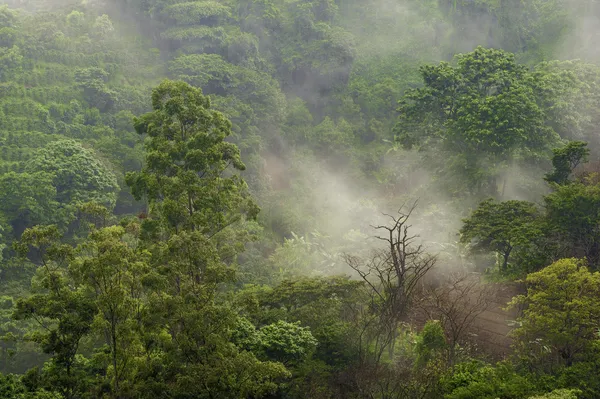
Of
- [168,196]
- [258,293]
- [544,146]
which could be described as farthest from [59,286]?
[544,146]

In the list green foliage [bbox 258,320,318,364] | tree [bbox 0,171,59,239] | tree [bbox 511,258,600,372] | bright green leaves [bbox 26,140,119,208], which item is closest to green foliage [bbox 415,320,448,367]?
tree [bbox 511,258,600,372]

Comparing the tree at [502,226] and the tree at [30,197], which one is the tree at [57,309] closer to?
the tree at [502,226]

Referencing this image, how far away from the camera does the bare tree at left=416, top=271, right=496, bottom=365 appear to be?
60.4 feet

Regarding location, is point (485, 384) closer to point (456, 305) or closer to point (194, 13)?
point (456, 305)

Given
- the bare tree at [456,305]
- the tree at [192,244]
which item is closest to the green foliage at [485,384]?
the bare tree at [456,305]

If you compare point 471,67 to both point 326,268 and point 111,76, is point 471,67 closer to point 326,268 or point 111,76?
point 326,268

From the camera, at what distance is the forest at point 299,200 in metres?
14.1

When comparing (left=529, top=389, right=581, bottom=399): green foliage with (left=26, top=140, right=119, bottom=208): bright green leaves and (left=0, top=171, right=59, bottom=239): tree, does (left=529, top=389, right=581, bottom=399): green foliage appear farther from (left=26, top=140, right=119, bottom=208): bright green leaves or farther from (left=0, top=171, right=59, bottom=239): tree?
(left=0, top=171, right=59, bottom=239): tree

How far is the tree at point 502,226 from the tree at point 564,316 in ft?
21.1

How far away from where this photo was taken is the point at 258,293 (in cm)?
2152

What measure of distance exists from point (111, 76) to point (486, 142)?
25.8 metres

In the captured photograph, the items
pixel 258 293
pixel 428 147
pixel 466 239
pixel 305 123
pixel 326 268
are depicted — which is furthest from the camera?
pixel 305 123

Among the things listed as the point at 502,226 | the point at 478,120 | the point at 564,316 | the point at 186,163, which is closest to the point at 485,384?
the point at 564,316

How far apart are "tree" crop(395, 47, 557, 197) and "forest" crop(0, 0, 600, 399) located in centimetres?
14
